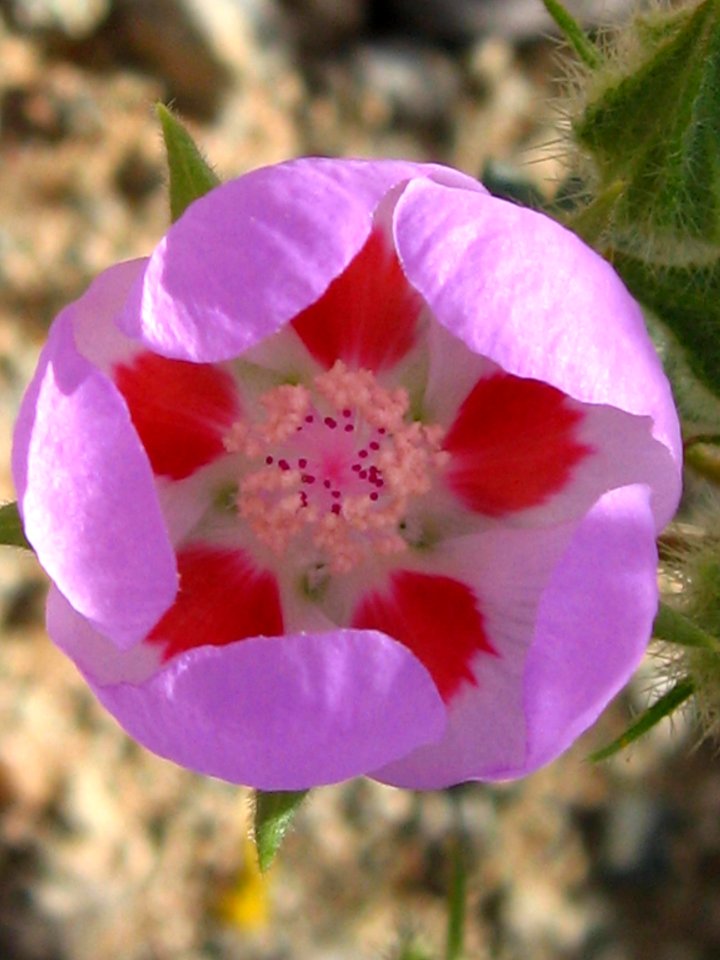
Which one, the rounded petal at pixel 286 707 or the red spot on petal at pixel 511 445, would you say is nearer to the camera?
the rounded petal at pixel 286 707

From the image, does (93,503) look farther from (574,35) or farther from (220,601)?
(574,35)

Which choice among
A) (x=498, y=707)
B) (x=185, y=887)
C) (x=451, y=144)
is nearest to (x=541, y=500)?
(x=498, y=707)

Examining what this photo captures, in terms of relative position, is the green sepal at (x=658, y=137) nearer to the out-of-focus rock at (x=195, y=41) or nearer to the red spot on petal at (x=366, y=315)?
the red spot on petal at (x=366, y=315)

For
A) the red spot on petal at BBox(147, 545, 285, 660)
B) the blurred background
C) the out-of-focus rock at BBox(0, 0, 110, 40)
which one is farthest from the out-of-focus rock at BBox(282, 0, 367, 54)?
the red spot on petal at BBox(147, 545, 285, 660)

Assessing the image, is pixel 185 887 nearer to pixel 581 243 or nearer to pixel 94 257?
pixel 94 257

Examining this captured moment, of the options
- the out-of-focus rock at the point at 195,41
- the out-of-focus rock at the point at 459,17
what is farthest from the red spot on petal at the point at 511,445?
the out-of-focus rock at the point at 459,17

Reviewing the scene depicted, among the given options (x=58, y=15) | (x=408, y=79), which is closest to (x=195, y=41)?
(x=58, y=15)

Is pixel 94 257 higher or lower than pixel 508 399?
lower

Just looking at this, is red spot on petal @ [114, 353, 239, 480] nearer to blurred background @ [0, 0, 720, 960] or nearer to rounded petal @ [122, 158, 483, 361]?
rounded petal @ [122, 158, 483, 361]
